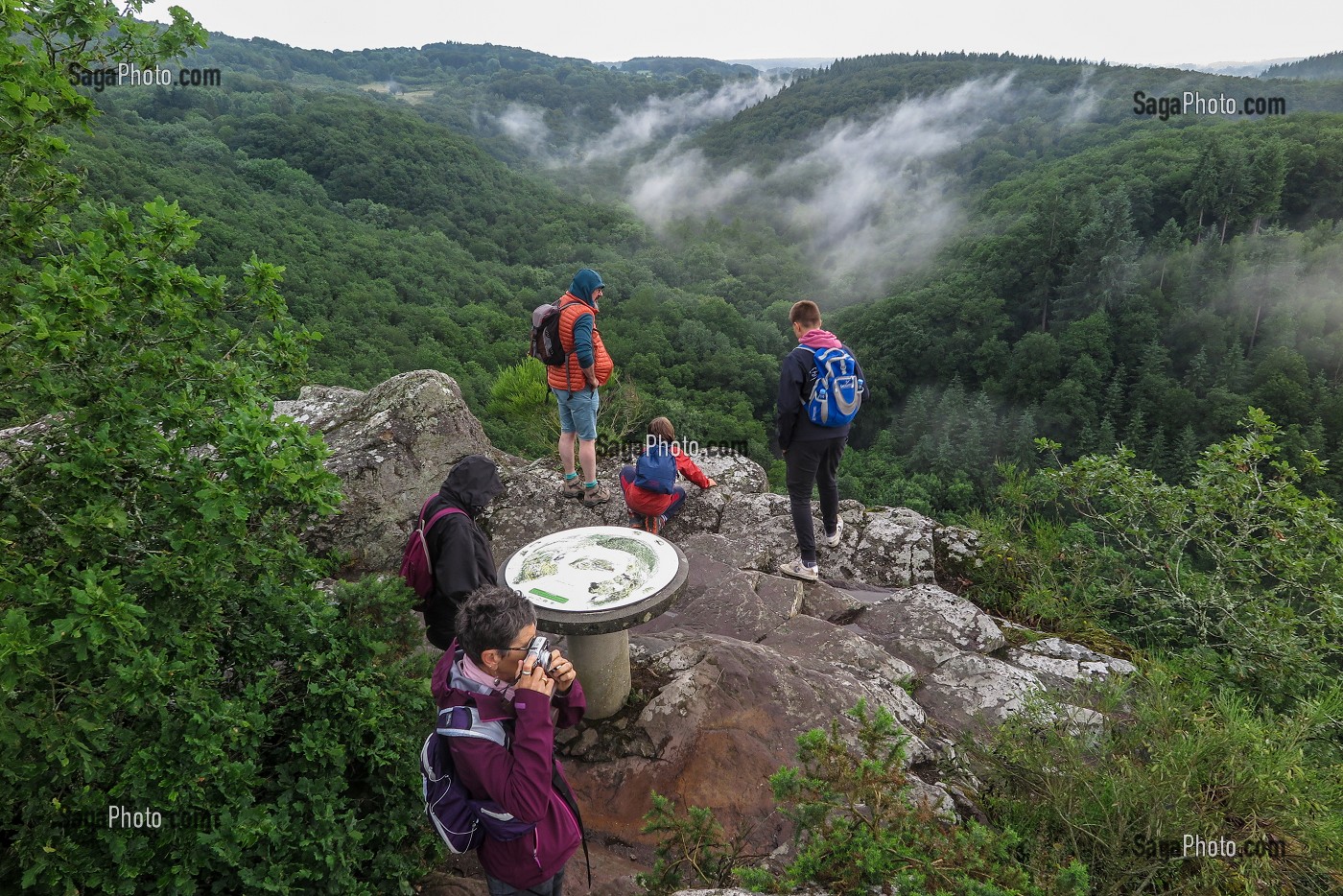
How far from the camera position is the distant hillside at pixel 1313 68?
11834 centimetres

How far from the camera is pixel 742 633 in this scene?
5.27 m

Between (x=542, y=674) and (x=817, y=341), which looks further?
(x=817, y=341)

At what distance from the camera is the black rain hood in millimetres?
3482

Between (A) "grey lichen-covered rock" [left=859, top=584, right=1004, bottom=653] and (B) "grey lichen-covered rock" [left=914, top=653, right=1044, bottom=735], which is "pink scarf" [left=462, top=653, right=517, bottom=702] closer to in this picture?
(B) "grey lichen-covered rock" [left=914, top=653, right=1044, bottom=735]

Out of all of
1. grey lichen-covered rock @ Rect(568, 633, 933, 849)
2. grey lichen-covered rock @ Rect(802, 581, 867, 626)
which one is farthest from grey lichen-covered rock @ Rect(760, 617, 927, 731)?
grey lichen-covered rock @ Rect(802, 581, 867, 626)

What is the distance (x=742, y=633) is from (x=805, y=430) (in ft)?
5.60

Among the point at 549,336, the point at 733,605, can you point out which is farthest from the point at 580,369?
the point at 733,605

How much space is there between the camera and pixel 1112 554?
6613 mm

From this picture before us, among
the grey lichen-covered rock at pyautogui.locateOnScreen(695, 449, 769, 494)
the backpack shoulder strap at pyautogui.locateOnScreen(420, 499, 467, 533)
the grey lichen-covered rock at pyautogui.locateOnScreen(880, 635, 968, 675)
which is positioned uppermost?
the backpack shoulder strap at pyautogui.locateOnScreen(420, 499, 467, 533)

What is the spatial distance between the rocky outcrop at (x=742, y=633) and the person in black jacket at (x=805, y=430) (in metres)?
0.81

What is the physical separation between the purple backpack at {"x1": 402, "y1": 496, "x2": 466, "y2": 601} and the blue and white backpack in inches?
114

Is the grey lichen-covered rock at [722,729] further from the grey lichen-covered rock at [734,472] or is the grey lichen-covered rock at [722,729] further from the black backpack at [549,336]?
the grey lichen-covered rock at [734,472]

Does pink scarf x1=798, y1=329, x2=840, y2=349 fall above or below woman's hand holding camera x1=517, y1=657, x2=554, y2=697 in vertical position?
above

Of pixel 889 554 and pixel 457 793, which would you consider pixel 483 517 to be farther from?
pixel 457 793
